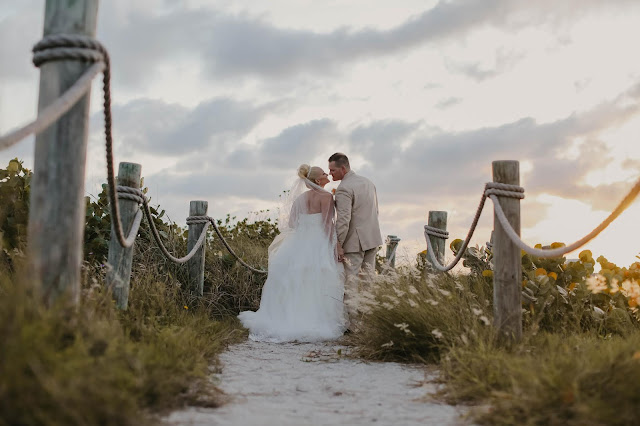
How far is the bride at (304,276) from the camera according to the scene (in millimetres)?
7484

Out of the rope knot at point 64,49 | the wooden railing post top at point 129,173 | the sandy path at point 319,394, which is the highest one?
the rope knot at point 64,49

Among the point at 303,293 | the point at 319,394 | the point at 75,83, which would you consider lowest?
the point at 319,394

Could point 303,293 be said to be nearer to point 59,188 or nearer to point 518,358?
point 518,358

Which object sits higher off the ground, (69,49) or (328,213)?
(69,49)

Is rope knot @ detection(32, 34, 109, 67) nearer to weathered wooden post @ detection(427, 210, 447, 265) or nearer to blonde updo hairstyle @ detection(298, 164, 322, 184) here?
blonde updo hairstyle @ detection(298, 164, 322, 184)

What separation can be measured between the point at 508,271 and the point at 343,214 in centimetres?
322

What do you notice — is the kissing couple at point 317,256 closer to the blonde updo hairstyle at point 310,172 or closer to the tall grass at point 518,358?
the blonde updo hairstyle at point 310,172

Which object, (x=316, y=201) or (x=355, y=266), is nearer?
(x=355, y=266)

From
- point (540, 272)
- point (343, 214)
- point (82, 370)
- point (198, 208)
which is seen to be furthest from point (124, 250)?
point (540, 272)

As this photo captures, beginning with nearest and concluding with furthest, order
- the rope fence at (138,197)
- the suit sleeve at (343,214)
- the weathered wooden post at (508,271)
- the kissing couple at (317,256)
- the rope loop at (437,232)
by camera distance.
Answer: the rope fence at (138,197)
the weathered wooden post at (508,271)
the kissing couple at (317,256)
the suit sleeve at (343,214)
the rope loop at (437,232)

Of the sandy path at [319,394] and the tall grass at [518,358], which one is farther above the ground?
the tall grass at [518,358]

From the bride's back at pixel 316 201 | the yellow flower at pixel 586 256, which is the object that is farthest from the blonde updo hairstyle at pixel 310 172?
the yellow flower at pixel 586 256

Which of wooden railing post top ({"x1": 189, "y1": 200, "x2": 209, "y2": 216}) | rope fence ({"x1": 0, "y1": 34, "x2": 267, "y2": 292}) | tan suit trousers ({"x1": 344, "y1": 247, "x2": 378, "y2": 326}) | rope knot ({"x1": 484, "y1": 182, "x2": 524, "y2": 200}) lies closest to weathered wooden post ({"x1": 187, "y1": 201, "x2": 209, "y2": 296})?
wooden railing post top ({"x1": 189, "y1": 200, "x2": 209, "y2": 216})

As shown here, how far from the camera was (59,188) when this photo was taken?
3410 millimetres
